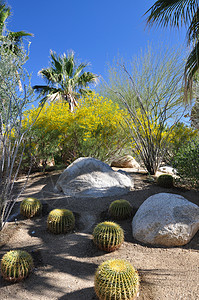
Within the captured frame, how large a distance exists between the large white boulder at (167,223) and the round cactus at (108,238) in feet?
1.52

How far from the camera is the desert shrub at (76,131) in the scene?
7.11 m

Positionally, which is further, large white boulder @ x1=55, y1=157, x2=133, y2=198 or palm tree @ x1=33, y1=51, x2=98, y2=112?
palm tree @ x1=33, y1=51, x2=98, y2=112

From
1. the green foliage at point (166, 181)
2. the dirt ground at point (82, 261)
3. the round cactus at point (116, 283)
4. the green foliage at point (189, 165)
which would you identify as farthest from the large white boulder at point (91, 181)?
the round cactus at point (116, 283)

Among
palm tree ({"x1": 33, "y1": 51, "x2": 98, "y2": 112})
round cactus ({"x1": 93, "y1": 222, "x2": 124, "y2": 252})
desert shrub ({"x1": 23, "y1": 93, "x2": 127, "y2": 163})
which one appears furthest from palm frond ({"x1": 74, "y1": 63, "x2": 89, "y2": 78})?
round cactus ({"x1": 93, "y1": 222, "x2": 124, "y2": 252})

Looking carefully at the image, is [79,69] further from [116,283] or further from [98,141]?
[116,283]

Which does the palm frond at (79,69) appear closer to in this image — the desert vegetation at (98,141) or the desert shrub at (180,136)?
the desert vegetation at (98,141)

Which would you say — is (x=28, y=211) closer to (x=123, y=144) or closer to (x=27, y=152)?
(x=27, y=152)

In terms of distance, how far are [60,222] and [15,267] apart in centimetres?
112

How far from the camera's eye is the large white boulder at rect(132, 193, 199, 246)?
10.4 ft

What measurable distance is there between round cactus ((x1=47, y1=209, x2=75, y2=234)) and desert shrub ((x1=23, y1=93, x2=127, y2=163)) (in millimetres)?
3584

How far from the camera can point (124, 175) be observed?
225 inches

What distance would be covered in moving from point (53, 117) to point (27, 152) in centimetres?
141

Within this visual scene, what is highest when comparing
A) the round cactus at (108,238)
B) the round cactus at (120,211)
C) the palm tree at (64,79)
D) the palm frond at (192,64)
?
the palm tree at (64,79)

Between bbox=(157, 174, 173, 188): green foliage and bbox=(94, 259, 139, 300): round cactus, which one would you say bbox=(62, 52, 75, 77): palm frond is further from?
bbox=(94, 259, 139, 300): round cactus
